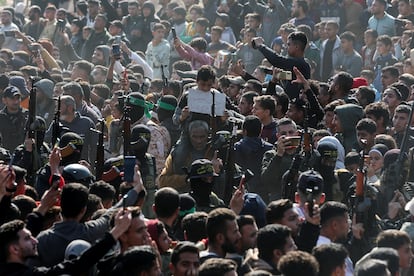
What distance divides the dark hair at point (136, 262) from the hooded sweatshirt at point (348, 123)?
5.97 metres

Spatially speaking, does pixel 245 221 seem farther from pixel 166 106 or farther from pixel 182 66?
pixel 182 66

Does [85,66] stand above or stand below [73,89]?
below

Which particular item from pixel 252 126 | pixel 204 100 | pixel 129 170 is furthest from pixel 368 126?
pixel 129 170


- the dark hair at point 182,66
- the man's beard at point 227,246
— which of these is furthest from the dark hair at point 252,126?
the dark hair at point 182,66

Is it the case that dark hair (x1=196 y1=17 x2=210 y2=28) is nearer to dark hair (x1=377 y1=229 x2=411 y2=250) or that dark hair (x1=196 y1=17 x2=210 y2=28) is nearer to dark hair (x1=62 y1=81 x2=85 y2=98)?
dark hair (x1=62 y1=81 x2=85 y2=98)

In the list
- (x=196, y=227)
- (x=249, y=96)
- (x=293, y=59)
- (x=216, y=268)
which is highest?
(x=293, y=59)

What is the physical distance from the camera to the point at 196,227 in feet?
33.3

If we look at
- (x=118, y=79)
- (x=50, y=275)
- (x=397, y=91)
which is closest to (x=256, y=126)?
(x=397, y=91)

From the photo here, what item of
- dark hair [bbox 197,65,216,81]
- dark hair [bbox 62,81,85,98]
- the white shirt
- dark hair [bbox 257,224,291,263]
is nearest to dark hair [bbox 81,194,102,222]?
dark hair [bbox 257,224,291,263]

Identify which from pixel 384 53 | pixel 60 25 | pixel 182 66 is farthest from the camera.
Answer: pixel 60 25

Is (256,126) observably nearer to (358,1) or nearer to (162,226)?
(162,226)

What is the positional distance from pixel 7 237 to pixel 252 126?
505 cm

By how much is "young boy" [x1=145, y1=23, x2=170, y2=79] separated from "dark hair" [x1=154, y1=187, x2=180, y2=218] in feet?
37.5

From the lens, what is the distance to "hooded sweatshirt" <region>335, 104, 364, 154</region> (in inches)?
555
